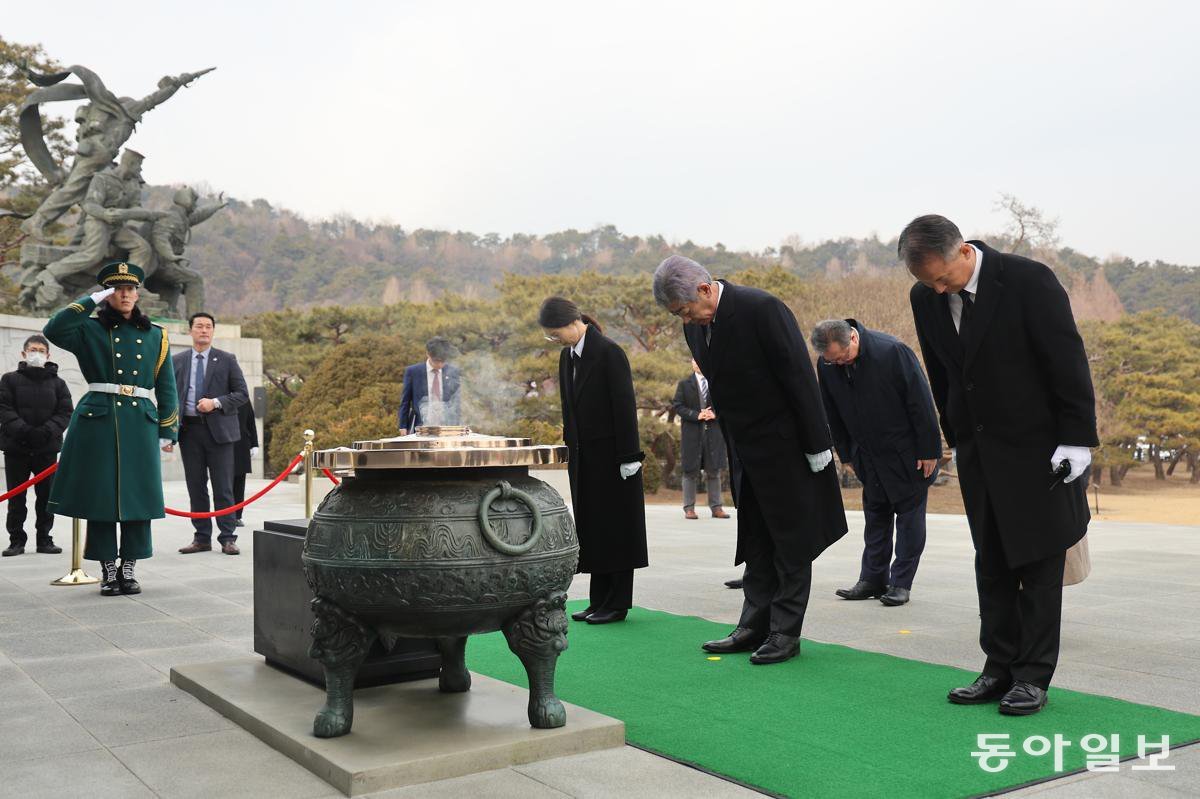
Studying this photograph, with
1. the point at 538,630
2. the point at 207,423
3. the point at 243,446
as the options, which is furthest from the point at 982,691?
the point at 243,446

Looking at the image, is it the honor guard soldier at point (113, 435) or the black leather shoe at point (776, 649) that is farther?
the honor guard soldier at point (113, 435)

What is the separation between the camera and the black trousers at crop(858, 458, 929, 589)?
6043mm

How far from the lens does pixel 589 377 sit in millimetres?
5523

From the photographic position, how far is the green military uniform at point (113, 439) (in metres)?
6.12

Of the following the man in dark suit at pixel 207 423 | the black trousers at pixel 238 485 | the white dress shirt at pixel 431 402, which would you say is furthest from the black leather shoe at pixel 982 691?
the black trousers at pixel 238 485

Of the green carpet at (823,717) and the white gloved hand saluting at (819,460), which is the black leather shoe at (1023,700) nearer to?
the green carpet at (823,717)

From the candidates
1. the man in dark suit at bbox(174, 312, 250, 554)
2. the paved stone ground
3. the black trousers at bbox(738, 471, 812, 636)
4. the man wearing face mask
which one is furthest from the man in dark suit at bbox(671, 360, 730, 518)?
the black trousers at bbox(738, 471, 812, 636)

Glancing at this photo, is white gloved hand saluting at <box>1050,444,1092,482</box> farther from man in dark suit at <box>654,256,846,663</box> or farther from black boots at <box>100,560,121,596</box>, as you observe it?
black boots at <box>100,560,121,596</box>

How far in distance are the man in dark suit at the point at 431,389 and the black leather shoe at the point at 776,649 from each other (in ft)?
9.00

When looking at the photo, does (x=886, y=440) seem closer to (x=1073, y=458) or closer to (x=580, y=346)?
(x=580, y=346)

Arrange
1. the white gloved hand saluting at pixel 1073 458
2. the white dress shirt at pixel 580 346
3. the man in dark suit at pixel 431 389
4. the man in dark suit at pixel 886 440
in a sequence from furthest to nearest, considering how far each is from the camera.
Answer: the man in dark suit at pixel 431 389 < the man in dark suit at pixel 886 440 < the white dress shirt at pixel 580 346 < the white gloved hand saluting at pixel 1073 458

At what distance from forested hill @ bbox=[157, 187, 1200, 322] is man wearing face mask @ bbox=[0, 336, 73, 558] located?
31746mm

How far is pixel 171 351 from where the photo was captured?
623 inches

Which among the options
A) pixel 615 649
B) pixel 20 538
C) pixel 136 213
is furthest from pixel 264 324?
pixel 615 649
